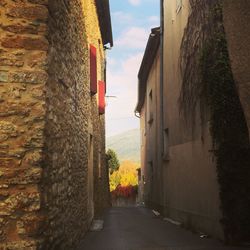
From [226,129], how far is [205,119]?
3.40 ft

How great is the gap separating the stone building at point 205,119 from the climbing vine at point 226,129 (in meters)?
0.02

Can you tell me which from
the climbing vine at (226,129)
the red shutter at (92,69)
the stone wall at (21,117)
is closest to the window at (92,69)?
the red shutter at (92,69)

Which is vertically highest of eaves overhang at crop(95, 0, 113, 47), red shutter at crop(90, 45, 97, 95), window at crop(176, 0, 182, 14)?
eaves overhang at crop(95, 0, 113, 47)

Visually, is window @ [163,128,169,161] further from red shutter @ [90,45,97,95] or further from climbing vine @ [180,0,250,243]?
climbing vine @ [180,0,250,243]

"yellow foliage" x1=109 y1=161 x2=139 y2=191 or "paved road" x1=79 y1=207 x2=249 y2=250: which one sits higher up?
"yellow foliage" x1=109 y1=161 x2=139 y2=191

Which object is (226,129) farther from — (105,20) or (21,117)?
(105,20)

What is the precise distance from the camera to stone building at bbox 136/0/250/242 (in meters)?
7.79

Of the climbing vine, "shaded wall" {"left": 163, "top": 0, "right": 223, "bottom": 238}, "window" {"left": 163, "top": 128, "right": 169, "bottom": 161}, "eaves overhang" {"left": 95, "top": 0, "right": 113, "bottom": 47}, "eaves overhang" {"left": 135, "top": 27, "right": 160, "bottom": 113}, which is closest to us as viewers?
the climbing vine

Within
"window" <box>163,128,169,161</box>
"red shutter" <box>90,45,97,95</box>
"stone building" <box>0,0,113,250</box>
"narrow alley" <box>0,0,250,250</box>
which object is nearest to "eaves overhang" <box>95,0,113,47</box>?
"narrow alley" <box>0,0,250,250</box>

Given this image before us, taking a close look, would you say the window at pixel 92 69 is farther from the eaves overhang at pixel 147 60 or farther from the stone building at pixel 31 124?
the stone building at pixel 31 124

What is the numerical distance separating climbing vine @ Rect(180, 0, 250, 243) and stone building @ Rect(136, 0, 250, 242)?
2 cm

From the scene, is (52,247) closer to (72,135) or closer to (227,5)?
(72,135)

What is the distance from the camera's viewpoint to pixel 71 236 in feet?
22.2

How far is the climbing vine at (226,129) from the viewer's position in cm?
787
